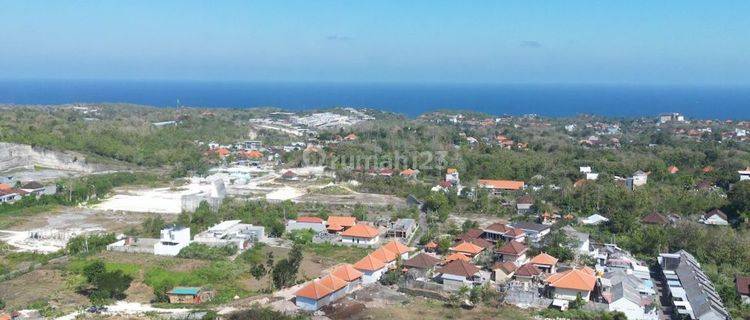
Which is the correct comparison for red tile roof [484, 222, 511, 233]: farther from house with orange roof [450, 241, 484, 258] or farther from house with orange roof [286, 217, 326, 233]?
house with orange roof [286, 217, 326, 233]

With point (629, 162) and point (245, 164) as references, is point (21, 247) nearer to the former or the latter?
point (245, 164)

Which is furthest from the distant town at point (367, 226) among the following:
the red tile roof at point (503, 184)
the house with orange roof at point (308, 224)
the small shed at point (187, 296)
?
the red tile roof at point (503, 184)

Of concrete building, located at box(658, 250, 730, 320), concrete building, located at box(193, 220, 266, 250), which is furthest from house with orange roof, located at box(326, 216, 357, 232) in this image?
concrete building, located at box(658, 250, 730, 320)

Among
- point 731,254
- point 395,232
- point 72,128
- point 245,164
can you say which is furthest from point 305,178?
point 731,254

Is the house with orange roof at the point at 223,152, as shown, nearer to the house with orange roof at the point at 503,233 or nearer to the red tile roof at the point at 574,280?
the house with orange roof at the point at 503,233

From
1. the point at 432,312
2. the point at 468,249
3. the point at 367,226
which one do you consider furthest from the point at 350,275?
the point at 367,226
